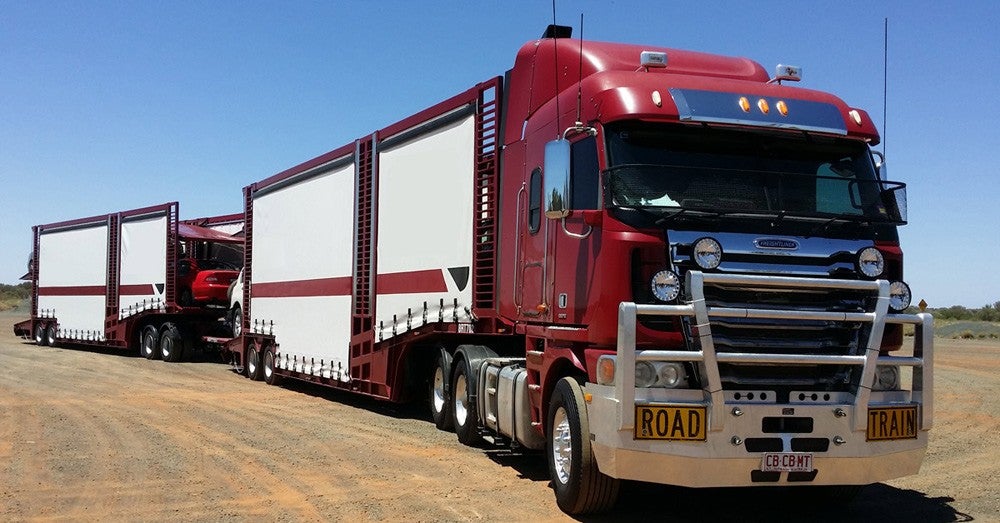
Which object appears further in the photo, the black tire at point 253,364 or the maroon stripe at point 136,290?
the maroon stripe at point 136,290

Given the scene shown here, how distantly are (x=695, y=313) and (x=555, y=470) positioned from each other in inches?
80.4

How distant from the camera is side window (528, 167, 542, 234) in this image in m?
8.55

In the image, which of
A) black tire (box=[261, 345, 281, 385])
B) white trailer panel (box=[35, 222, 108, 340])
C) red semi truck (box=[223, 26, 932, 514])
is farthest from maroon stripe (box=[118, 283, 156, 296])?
red semi truck (box=[223, 26, 932, 514])

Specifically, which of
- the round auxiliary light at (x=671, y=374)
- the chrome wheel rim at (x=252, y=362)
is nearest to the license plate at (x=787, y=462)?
the round auxiliary light at (x=671, y=374)

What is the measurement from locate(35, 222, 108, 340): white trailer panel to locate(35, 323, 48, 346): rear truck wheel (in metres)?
0.46

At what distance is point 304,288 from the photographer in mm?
16312

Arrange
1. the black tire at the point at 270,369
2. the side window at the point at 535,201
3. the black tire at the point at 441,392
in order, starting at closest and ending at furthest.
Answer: the side window at the point at 535,201, the black tire at the point at 441,392, the black tire at the point at 270,369

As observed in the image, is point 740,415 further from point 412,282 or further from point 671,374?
point 412,282

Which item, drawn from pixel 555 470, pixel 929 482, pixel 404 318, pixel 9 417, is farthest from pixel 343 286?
pixel 929 482

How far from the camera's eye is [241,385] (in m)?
18.4

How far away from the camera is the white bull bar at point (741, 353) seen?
20.4 feet

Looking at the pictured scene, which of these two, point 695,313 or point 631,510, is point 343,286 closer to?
point 631,510

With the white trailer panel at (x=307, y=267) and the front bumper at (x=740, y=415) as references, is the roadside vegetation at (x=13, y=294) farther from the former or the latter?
the front bumper at (x=740, y=415)

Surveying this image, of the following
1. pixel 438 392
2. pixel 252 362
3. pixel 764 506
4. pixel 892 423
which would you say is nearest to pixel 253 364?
pixel 252 362
